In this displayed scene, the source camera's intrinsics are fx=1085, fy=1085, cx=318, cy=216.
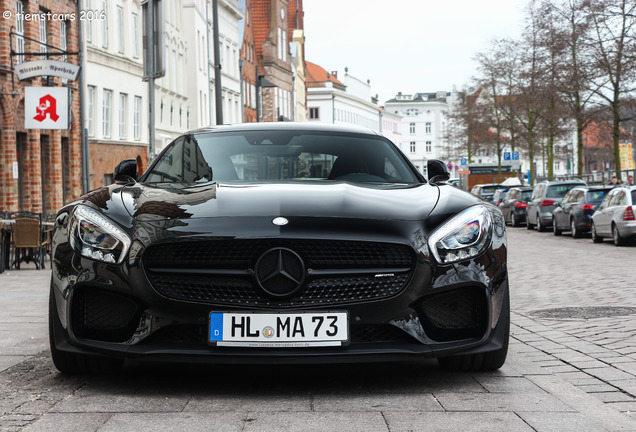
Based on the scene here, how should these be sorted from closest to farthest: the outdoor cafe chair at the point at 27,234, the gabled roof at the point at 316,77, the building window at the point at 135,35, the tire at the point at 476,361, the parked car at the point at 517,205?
the tire at the point at 476,361, the outdoor cafe chair at the point at 27,234, the building window at the point at 135,35, the parked car at the point at 517,205, the gabled roof at the point at 316,77

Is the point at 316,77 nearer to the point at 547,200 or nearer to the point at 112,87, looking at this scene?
the point at 112,87

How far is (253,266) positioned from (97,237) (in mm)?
844

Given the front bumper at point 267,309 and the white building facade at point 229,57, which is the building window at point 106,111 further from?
the front bumper at point 267,309

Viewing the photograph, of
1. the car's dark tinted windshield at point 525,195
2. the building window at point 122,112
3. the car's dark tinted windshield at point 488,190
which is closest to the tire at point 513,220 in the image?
the car's dark tinted windshield at point 525,195

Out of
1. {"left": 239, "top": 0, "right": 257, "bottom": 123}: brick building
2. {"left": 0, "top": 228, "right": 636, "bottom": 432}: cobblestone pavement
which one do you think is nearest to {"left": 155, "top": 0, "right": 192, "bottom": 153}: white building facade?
{"left": 239, "top": 0, "right": 257, "bottom": 123}: brick building

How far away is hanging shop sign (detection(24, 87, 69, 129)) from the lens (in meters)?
20.8

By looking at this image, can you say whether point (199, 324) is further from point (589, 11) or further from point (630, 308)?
point (589, 11)

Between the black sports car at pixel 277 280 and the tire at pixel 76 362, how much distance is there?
1cm

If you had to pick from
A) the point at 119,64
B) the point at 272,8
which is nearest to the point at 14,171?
the point at 119,64

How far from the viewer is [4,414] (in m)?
4.85

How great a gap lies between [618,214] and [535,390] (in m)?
21.0

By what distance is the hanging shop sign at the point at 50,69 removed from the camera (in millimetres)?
22312

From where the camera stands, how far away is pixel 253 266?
516cm

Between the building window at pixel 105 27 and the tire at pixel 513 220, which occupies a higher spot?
the building window at pixel 105 27
